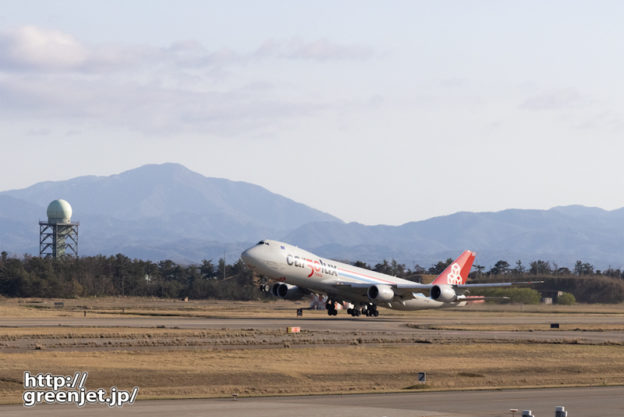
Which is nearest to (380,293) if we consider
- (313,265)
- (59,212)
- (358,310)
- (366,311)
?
(366,311)

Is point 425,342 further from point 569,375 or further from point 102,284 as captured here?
point 102,284

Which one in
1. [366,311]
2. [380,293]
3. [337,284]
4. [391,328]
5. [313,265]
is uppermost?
[313,265]

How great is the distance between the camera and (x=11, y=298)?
136 metres

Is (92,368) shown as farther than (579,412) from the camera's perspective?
Yes

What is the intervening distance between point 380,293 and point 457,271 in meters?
15.5

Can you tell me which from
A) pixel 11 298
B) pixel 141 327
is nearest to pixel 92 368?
pixel 141 327

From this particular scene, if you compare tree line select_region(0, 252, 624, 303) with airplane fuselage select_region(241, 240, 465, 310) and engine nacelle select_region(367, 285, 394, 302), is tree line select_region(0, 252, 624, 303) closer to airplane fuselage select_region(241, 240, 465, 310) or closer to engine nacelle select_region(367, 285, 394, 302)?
airplane fuselage select_region(241, 240, 465, 310)

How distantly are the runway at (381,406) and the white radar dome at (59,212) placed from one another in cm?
17250

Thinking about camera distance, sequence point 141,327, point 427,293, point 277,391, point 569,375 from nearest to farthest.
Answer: point 277,391 < point 569,375 < point 141,327 < point 427,293

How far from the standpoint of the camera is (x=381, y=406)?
88.8 ft

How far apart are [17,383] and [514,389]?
16826mm

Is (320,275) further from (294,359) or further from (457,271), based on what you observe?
(294,359)

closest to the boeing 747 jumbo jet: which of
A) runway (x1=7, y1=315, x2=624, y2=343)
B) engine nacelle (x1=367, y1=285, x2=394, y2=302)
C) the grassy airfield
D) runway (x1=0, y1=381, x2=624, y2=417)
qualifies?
engine nacelle (x1=367, y1=285, x2=394, y2=302)

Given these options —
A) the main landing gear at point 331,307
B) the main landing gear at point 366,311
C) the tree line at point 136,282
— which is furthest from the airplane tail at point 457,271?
the tree line at point 136,282
